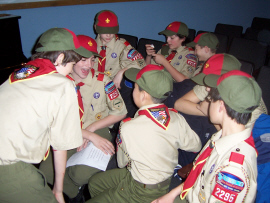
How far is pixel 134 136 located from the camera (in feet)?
4.25

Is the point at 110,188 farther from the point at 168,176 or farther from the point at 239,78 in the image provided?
the point at 239,78

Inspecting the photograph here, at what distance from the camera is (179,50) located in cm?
291

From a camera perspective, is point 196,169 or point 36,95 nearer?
point 36,95

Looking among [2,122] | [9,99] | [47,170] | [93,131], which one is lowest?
[47,170]

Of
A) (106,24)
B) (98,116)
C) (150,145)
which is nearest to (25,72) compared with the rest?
(150,145)

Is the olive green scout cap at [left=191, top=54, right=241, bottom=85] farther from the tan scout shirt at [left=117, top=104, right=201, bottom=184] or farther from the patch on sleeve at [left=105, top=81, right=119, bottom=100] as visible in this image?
the patch on sleeve at [left=105, top=81, right=119, bottom=100]

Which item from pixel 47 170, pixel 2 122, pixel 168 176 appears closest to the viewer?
pixel 2 122

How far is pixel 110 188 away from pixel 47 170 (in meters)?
0.62

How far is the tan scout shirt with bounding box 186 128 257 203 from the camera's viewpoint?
0.96 metres

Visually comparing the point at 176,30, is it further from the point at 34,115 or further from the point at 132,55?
the point at 34,115

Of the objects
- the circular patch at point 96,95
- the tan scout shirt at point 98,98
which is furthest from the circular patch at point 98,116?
the circular patch at point 96,95

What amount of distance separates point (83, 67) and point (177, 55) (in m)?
1.51

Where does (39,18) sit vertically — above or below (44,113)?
above

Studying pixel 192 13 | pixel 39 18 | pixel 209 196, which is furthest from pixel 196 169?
pixel 192 13
